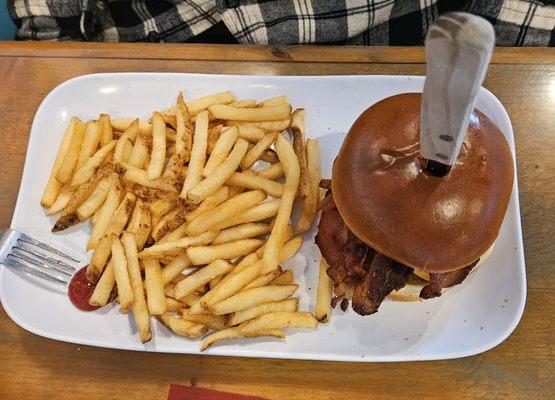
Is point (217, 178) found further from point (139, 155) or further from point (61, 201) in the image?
point (61, 201)

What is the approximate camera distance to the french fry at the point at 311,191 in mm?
1839

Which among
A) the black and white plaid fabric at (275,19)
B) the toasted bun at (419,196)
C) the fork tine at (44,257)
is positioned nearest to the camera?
the toasted bun at (419,196)

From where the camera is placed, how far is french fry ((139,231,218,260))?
174 centimetres

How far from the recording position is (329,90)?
216 centimetres

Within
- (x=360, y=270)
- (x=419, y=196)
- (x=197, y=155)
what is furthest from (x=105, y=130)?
(x=419, y=196)

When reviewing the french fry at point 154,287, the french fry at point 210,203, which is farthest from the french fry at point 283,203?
the french fry at point 154,287

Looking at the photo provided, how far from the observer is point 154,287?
1735mm

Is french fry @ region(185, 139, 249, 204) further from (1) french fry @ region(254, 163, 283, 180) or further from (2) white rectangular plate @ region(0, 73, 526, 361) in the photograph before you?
(2) white rectangular plate @ region(0, 73, 526, 361)

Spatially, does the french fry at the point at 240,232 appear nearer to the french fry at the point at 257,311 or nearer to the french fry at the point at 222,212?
the french fry at the point at 222,212

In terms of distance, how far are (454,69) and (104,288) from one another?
141 cm

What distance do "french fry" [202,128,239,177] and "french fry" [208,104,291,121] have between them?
95mm

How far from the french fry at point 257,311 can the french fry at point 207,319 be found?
3 cm

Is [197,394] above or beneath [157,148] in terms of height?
beneath

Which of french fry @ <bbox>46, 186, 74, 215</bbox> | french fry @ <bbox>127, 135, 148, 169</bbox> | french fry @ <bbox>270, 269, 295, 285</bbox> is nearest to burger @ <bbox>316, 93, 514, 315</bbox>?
french fry @ <bbox>270, 269, 295, 285</bbox>
